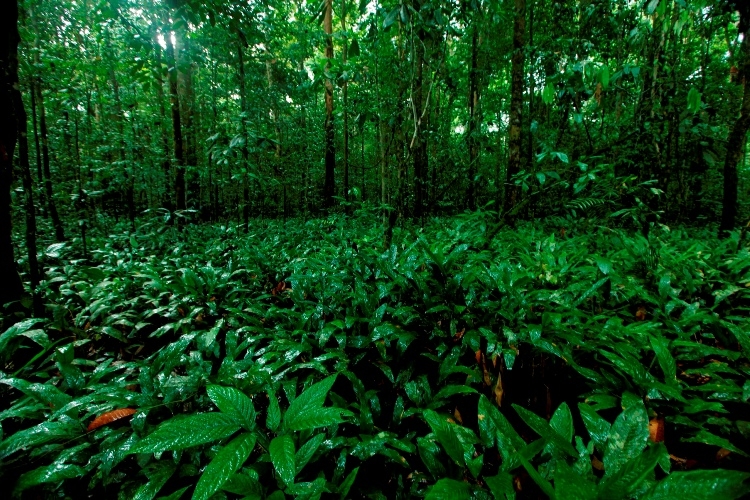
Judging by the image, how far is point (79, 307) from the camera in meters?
3.56

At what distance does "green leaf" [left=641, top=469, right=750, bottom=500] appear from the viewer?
909 millimetres

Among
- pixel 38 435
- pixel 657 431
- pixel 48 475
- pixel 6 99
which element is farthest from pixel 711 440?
pixel 6 99

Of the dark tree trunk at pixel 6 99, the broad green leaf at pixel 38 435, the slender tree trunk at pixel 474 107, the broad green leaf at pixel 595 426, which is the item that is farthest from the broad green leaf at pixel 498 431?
the slender tree trunk at pixel 474 107

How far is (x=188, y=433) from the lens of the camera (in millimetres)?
1141

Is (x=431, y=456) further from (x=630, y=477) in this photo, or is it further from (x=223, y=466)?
(x=223, y=466)

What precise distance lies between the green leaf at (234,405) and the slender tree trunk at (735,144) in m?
6.80

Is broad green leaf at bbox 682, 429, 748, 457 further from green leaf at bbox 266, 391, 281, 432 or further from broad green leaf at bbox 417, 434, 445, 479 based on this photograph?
green leaf at bbox 266, 391, 281, 432

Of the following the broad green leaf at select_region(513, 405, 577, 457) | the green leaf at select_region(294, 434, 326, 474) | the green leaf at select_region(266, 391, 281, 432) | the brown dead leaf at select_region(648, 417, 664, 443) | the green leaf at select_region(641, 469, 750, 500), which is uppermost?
the green leaf at select_region(266, 391, 281, 432)

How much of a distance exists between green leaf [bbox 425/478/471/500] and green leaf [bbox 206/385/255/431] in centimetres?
67

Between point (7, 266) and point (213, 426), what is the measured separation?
318cm

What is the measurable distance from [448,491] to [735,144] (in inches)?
258

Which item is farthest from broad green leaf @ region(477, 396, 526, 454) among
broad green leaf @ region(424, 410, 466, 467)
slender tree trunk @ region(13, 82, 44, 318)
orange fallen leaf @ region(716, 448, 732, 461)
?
slender tree trunk @ region(13, 82, 44, 318)

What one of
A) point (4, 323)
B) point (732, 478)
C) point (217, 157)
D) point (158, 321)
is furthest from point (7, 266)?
point (732, 478)

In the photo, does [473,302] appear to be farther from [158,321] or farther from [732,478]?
[158,321]
